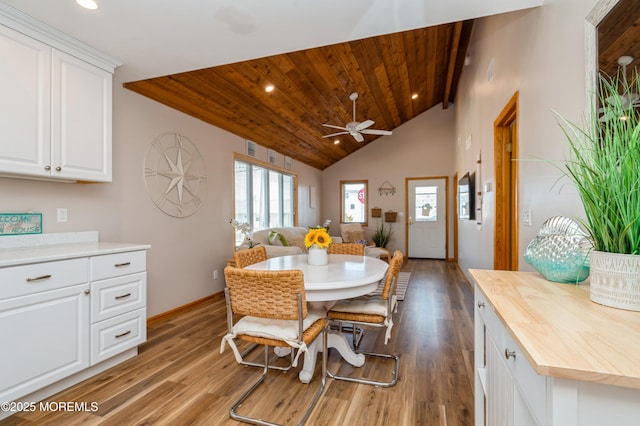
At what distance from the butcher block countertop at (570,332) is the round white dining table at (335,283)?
927 mm

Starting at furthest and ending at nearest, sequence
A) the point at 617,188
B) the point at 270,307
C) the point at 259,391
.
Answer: the point at 259,391
the point at 270,307
the point at 617,188

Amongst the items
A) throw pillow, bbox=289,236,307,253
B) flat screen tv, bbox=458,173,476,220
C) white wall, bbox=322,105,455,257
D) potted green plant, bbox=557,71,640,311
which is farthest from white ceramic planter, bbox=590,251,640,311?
white wall, bbox=322,105,455,257

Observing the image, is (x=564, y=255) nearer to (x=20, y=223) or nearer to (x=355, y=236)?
(x=20, y=223)

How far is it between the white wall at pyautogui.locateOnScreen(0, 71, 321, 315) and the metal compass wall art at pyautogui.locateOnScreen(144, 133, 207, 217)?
8cm

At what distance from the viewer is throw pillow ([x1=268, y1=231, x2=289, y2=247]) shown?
468cm

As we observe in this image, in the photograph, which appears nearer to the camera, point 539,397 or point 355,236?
point 539,397

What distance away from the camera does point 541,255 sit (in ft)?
4.10

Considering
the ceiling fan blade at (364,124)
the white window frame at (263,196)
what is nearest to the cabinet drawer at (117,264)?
the white window frame at (263,196)

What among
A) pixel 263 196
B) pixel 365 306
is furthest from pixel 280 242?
pixel 365 306

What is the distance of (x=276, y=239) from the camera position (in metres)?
5.05

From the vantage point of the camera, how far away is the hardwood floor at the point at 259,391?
1758mm

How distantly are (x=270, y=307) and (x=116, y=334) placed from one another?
1.41 metres

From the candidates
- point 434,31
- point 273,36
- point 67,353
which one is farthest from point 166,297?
point 434,31

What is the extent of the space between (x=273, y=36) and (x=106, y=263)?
1994 mm
